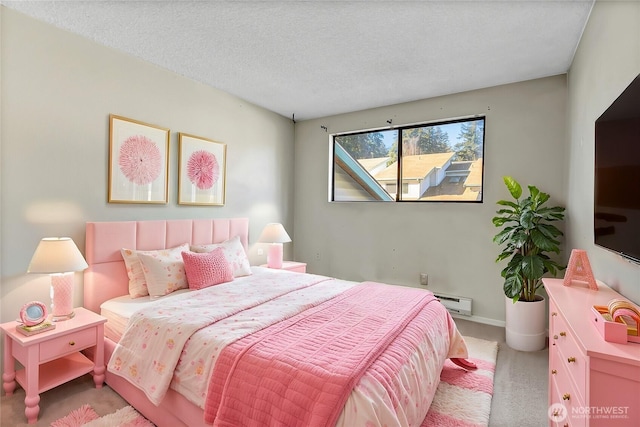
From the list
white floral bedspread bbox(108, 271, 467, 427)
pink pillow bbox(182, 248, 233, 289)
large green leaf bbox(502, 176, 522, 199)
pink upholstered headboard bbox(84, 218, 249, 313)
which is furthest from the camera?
large green leaf bbox(502, 176, 522, 199)

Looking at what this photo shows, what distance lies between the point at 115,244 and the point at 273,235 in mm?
1704

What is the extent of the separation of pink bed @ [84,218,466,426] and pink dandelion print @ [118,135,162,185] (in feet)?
1.42

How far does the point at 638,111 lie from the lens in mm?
1139

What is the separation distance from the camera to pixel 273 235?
3846mm

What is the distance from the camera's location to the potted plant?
270 centimetres

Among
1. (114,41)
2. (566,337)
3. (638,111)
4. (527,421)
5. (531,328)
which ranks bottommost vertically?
(527,421)

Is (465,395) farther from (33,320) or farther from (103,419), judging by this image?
(33,320)

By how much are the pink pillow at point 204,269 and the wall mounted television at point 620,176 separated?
2648 millimetres

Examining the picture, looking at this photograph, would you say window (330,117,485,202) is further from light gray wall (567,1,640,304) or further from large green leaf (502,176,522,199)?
light gray wall (567,1,640,304)

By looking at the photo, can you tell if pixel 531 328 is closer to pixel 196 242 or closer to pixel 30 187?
pixel 196 242

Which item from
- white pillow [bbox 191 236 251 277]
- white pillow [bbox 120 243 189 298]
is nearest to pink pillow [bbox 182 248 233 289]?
white pillow [bbox 191 236 251 277]

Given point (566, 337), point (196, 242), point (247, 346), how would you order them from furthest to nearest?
point (196, 242) < point (247, 346) < point (566, 337)

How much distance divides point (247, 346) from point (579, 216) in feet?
Result: 8.61

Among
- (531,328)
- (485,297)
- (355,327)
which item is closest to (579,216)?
(531,328)
